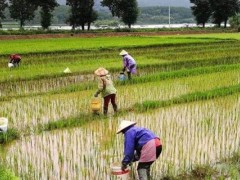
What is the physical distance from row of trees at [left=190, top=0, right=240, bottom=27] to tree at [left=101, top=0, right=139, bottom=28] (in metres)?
9.40

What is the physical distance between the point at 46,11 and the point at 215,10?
20.4 m

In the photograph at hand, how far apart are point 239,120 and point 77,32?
1160 inches

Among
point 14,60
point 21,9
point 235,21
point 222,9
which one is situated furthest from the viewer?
point 222,9

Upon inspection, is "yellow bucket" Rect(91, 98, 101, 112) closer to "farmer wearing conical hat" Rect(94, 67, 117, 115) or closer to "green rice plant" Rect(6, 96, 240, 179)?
"farmer wearing conical hat" Rect(94, 67, 117, 115)

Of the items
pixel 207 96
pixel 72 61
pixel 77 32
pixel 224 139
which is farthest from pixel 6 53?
pixel 77 32

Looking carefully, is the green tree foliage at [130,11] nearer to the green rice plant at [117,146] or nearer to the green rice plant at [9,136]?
the green rice plant at [117,146]

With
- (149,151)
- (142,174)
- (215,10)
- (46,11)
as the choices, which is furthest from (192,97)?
(215,10)

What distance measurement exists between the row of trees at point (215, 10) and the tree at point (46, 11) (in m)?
18.0

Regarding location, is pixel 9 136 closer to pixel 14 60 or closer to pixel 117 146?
pixel 117 146

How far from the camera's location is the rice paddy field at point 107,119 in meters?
6.02

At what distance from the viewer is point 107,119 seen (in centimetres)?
853

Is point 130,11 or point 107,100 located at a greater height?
point 130,11

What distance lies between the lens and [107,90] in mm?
8547

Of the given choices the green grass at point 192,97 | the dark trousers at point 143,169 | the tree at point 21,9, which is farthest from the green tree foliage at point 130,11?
the dark trousers at point 143,169
